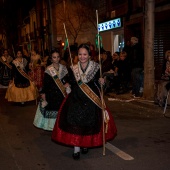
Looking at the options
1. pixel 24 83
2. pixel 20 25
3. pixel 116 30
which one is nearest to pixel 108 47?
pixel 116 30

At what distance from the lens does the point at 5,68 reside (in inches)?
584

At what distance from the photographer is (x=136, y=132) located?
6.34 m

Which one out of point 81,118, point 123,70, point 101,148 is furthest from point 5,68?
point 81,118

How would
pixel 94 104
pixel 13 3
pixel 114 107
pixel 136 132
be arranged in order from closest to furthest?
pixel 94 104 → pixel 136 132 → pixel 114 107 → pixel 13 3

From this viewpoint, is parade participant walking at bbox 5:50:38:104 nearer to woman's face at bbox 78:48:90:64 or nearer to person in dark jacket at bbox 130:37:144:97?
person in dark jacket at bbox 130:37:144:97

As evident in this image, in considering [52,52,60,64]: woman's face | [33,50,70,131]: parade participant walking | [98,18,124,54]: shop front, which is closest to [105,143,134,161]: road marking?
[33,50,70,131]: parade participant walking

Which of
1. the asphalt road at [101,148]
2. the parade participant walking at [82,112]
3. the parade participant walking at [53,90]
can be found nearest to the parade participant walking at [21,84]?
the asphalt road at [101,148]

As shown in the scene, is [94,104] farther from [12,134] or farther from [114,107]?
[114,107]

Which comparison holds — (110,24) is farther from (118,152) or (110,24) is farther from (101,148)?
(118,152)

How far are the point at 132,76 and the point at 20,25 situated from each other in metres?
41.6

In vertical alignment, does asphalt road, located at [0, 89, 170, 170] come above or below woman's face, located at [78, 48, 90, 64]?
below

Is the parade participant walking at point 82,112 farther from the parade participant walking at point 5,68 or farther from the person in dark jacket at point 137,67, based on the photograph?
the parade participant walking at point 5,68

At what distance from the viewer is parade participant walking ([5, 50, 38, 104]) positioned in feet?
32.7

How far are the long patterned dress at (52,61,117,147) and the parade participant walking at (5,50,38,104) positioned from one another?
528cm
